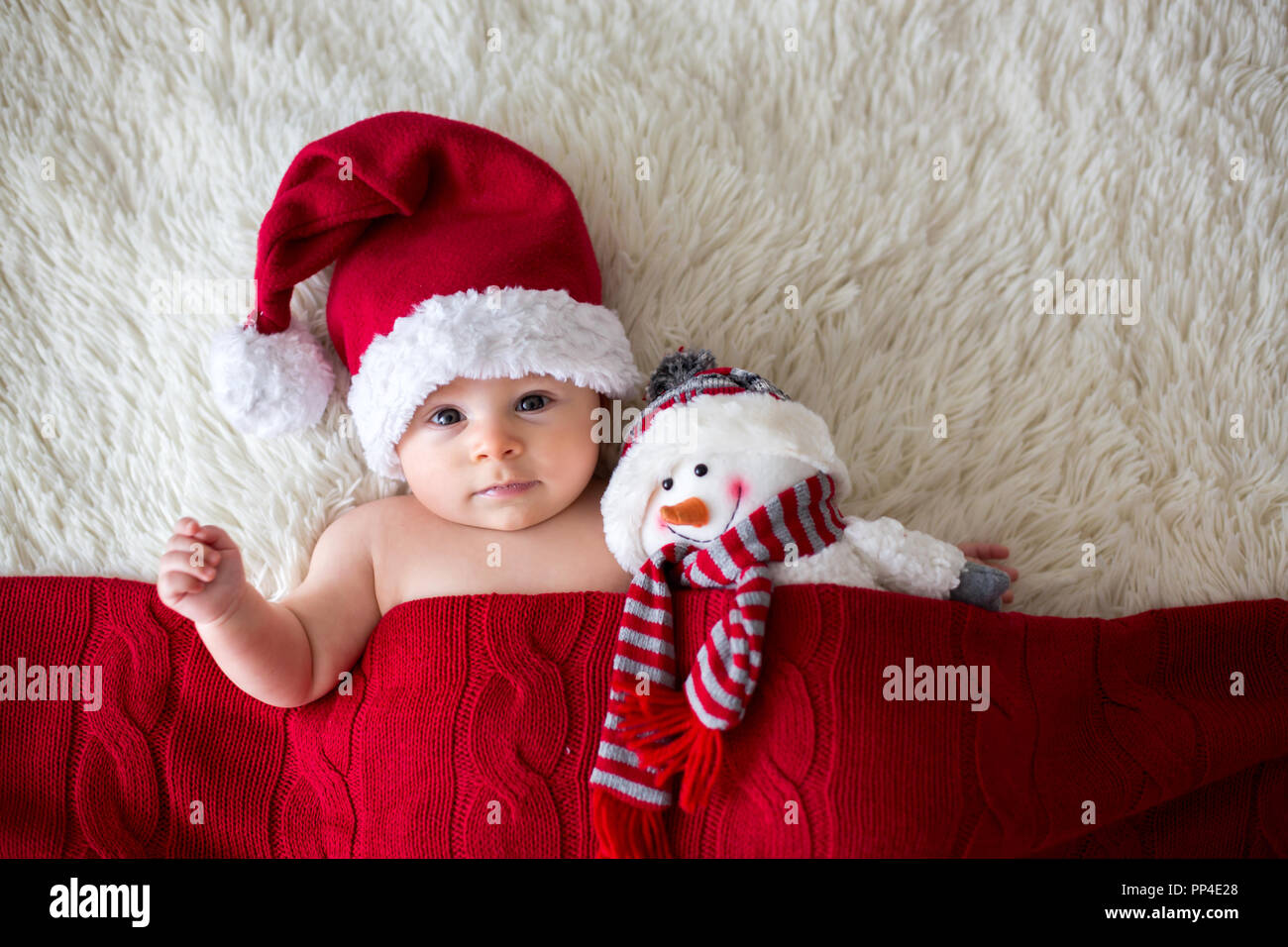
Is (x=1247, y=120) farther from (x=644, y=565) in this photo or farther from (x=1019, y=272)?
(x=644, y=565)

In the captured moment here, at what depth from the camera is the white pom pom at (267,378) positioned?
1.16 metres

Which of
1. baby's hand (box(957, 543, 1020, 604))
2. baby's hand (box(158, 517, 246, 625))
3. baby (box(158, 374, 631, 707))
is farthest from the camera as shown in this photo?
baby's hand (box(957, 543, 1020, 604))

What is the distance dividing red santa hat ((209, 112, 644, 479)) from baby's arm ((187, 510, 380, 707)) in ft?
0.39

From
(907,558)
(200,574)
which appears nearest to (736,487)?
(907,558)

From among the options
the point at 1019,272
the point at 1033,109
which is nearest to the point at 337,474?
the point at 1019,272

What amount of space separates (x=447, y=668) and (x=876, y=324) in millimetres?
703

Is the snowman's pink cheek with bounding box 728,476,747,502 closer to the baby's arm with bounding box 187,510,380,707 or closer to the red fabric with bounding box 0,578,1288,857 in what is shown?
the red fabric with bounding box 0,578,1288,857

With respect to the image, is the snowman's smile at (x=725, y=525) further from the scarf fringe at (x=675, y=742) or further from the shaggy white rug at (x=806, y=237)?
the shaggy white rug at (x=806, y=237)

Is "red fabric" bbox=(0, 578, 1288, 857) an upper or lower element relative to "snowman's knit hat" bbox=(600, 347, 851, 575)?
lower

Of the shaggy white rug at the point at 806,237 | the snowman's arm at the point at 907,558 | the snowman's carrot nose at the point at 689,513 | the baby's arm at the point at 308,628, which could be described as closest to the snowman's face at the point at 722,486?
the snowman's carrot nose at the point at 689,513

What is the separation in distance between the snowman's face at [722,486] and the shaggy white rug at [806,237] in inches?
9.9

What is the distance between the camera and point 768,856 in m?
1.01

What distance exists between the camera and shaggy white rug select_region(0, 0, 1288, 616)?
1.25 meters

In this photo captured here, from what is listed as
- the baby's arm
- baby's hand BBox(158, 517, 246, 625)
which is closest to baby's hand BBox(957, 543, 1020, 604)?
the baby's arm
